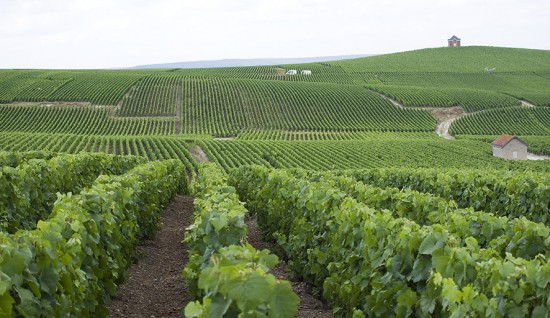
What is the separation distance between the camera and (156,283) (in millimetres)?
11430

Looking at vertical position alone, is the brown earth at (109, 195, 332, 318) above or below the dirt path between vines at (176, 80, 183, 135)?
above

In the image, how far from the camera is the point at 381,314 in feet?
24.3

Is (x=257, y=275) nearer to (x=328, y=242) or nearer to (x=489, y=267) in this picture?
(x=489, y=267)

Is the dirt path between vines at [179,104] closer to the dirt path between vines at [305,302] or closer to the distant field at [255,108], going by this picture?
the distant field at [255,108]

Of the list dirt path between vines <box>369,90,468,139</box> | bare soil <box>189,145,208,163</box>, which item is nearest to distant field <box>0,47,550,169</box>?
dirt path between vines <box>369,90,468,139</box>

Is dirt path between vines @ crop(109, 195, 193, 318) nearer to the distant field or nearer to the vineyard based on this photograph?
the vineyard

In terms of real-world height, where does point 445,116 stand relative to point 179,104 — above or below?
below

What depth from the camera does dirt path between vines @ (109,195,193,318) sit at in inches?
380

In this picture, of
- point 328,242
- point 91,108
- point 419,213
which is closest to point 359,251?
point 328,242

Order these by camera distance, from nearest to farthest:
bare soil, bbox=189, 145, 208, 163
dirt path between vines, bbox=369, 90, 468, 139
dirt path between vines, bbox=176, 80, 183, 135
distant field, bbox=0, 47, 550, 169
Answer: bare soil, bbox=189, 145, 208, 163 → distant field, bbox=0, 47, 550, 169 → dirt path between vines, bbox=176, 80, 183, 135 → dirt path between vines, bbox=369, 90, 468, 139

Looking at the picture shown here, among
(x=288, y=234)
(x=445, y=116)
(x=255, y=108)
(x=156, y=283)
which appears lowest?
(x=445, y=116)

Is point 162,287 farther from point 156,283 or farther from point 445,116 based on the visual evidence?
point 445,116

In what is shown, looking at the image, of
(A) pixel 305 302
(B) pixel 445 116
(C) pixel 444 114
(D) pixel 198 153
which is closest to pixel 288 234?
(A) pixel 305 302

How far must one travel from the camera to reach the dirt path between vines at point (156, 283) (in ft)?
31.7
